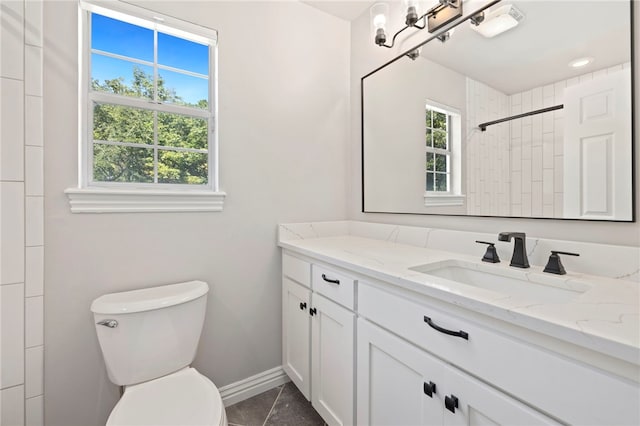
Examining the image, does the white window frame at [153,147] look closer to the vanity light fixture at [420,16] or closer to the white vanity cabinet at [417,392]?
the vanity light fixture at [420,16]

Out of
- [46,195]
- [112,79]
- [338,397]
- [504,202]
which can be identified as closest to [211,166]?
[112,79]

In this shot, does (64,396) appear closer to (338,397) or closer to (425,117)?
(338,397)

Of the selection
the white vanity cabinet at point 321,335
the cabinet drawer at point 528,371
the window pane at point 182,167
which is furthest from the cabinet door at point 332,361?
the window pane at point 182,167

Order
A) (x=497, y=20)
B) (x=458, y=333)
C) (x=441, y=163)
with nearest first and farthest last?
(x=458, y=333)
(x=497, y=20)
(x=441, y=163)

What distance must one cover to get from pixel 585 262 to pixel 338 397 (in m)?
1.12

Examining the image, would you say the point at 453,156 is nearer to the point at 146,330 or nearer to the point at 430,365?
the point at 430,365

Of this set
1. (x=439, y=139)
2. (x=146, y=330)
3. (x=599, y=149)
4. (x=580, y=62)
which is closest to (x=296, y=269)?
(x=146, y=330)

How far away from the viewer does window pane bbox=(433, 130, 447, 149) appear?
4.98 feet

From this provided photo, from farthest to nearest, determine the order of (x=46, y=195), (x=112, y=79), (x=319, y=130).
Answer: (x=319, y=130)
(x=112, y=79)
(x=46, y=195)

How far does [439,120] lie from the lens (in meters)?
1.54

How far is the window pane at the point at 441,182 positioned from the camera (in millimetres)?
1526

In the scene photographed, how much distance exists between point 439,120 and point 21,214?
77.8 inches

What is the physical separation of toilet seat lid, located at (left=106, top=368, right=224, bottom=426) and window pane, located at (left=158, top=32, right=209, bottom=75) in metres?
1.57

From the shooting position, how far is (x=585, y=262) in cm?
103
